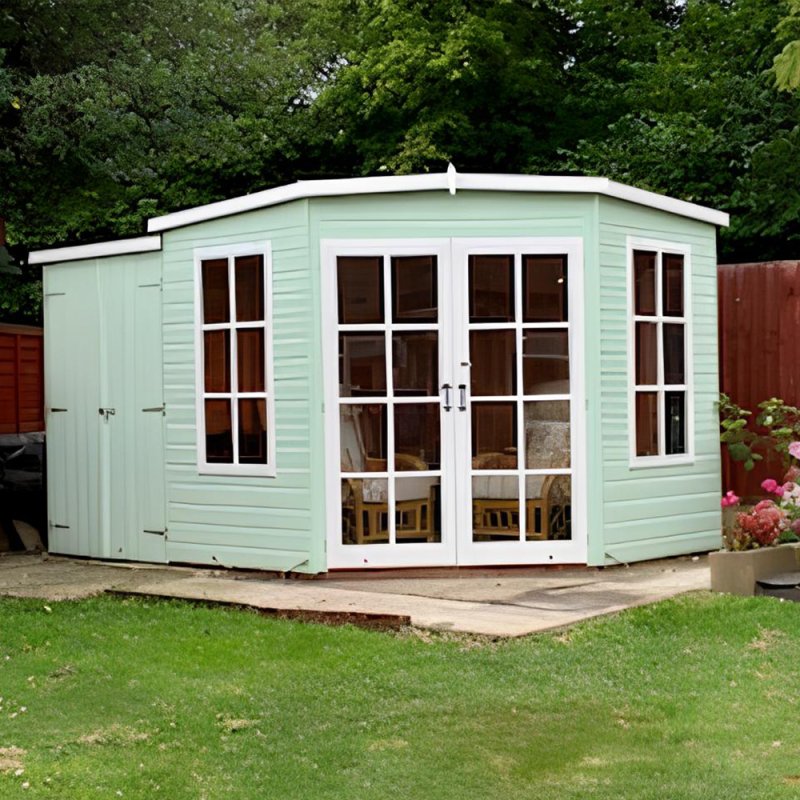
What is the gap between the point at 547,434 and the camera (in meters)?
8.40

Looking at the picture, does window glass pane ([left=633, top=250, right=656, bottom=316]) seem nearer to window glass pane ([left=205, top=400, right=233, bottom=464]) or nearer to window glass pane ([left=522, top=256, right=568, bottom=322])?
window glass pane ([left=522, top=256, right=568, bottom=322])

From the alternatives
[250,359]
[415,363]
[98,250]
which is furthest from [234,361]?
[98,250]

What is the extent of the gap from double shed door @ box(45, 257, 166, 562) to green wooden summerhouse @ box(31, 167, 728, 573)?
553 millimetres

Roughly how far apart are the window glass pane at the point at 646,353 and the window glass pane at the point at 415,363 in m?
1.38

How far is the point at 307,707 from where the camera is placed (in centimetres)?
517

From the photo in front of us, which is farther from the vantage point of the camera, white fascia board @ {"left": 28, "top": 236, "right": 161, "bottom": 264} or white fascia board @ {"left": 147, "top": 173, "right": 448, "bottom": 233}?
white fascia board @ {"left": 28, "top": 236, "right": 161, "bottom": 264}

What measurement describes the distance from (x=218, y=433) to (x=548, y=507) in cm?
219

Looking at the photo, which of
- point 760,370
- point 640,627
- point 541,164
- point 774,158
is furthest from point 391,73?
point 640,627

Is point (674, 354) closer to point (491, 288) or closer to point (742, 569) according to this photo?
point (491, 288)

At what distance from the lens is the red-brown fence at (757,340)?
10336 mm

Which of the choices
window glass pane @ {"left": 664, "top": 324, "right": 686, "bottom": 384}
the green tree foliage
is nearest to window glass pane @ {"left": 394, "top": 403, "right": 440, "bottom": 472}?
window glass pane @ {"left": 664, "top": 324, "right": 686, "bottom": 384}

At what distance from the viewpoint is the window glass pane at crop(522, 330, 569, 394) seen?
838cm

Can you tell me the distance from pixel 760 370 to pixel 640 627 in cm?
466

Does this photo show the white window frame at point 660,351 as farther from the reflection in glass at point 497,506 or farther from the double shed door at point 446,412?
the reflection in glass at point 497,506
